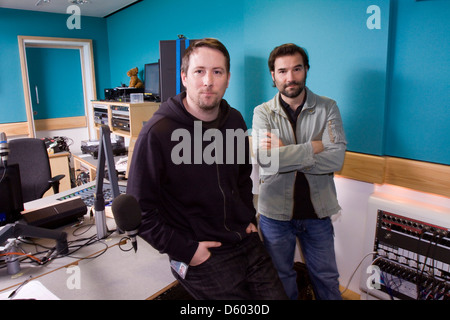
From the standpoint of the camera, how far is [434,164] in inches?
63.7

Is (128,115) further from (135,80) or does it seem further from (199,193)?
(199,193)

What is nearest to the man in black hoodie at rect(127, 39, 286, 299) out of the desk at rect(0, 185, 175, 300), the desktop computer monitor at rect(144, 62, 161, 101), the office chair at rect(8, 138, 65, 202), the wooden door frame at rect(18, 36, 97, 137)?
the desk at rect(0, 185, 175, 300)

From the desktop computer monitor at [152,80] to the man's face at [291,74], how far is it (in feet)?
7.31

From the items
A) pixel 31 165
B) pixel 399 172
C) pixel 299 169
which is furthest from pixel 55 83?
pixel 399 172

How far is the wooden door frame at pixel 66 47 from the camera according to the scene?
14.5 ft

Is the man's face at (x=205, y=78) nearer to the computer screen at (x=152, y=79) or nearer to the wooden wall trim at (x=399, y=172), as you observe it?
the wooden wall trim at (x=399, y=172)

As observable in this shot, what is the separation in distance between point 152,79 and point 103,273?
2855mm

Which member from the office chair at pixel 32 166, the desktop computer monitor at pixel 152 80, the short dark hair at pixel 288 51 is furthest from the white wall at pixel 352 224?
the office chair at pixel 32 166

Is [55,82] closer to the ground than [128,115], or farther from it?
farther from it

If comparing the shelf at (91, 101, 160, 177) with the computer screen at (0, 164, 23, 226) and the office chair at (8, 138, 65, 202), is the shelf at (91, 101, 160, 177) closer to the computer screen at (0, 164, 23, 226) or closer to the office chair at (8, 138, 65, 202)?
the office chair at (8, 138, 65, 202)

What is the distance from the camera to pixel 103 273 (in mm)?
1312

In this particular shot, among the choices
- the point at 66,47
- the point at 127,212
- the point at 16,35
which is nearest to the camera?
the point at 127,212
